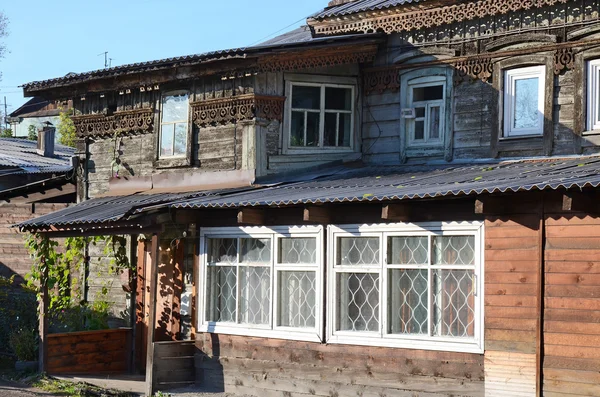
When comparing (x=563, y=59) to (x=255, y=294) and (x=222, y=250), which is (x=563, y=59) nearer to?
(x=255, y=294)

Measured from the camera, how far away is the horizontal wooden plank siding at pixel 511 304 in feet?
35.6

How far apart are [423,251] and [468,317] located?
3.39 feet

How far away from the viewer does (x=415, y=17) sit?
1572 cm

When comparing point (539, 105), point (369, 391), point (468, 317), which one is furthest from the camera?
point (539, 105)

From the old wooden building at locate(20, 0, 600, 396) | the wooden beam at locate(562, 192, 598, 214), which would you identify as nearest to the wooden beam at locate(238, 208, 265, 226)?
the old wooden building at locate(20, 0, 600, 396)

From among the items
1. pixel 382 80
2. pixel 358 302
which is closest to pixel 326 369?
pixel 358 302

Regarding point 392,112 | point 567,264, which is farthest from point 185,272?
point 567,264

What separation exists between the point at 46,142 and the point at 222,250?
66.9 feet

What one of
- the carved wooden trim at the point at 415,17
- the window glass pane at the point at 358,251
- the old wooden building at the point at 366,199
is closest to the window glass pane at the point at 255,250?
the old wooden building at the point at 366,199

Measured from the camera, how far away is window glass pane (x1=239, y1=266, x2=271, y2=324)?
46.2 feet

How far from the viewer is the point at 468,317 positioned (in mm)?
11672

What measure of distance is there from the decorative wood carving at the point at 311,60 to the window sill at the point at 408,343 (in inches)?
186

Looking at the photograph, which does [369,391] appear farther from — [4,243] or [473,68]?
[4,243]

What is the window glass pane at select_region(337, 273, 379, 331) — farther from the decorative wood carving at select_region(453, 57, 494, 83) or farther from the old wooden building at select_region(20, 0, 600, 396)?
the decorative wood carving at select_region(453, 57, 494, 83)
